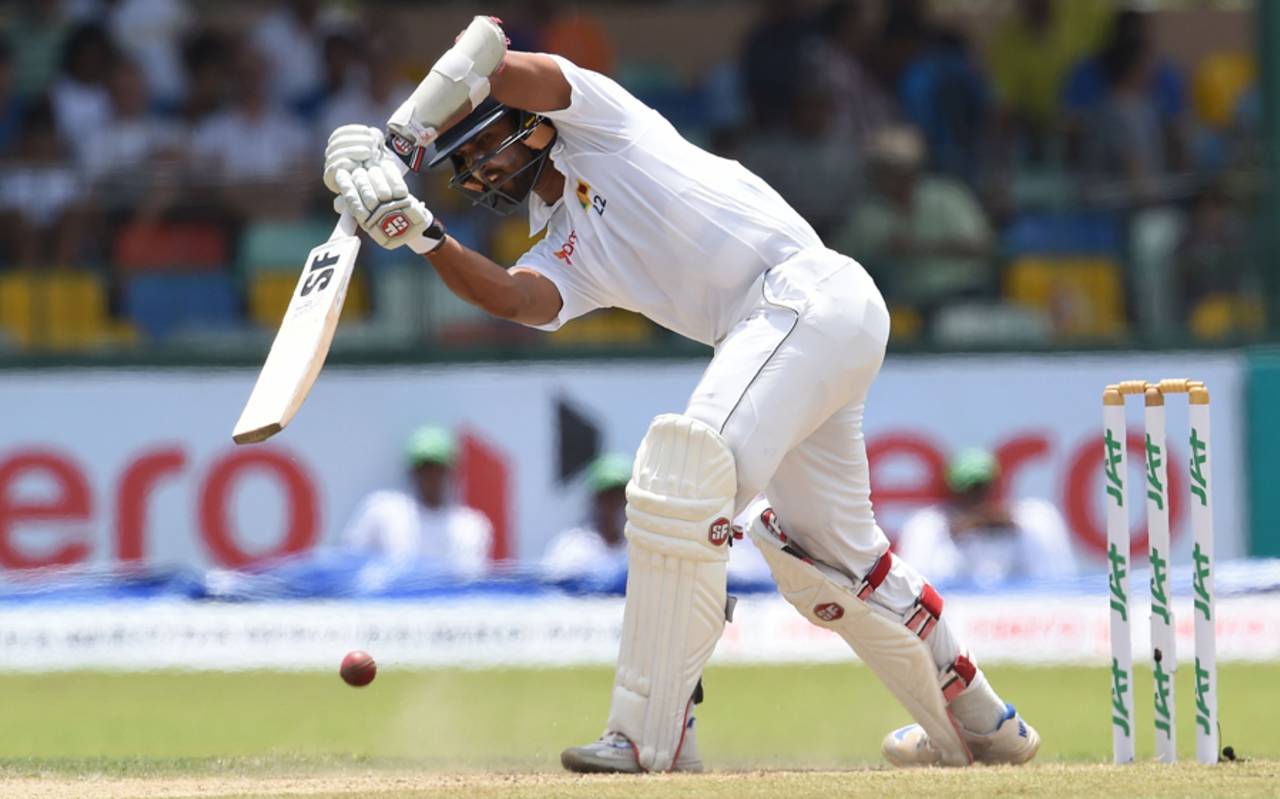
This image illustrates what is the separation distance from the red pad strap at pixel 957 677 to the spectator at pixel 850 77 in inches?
231

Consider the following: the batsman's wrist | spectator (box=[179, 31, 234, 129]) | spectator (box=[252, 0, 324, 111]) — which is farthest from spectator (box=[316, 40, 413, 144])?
the batsman's wrist

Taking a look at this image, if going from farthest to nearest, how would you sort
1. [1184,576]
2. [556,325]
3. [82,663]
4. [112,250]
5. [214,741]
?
[112,250], [1184,576], [82,663], [214,741], [556,325]

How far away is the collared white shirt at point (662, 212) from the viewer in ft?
16.0

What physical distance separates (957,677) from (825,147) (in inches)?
230

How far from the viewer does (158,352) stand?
10109mm

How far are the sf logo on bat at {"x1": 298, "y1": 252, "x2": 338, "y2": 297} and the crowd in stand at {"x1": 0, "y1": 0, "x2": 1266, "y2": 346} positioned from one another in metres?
5.27

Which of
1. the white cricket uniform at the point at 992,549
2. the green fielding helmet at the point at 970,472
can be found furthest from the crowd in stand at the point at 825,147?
the white cricket uniform at the point at 992,549

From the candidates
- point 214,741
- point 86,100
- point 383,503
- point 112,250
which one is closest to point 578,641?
point 383,503

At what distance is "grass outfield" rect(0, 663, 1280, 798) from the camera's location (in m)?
4.40

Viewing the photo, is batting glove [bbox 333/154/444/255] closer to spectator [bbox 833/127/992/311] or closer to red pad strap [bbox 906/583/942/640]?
red pad strap [bbox 906/583/942/640]

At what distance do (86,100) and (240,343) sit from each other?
1719 mm

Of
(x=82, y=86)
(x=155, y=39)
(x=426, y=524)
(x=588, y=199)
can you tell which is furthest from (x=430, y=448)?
(x=588, y=199)

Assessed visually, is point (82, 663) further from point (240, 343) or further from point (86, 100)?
point (86, 100)

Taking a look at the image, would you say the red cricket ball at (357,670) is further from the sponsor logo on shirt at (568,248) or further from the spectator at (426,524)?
the spectator at (426,524)
